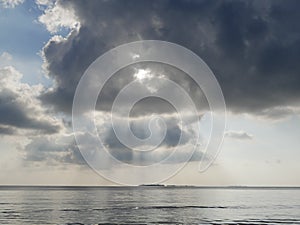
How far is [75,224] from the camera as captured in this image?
97562 mm

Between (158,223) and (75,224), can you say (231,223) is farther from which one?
(75,224)

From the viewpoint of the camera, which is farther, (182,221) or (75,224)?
(182,221)

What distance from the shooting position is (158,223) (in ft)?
331

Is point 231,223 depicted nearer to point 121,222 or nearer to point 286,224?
point 286,224

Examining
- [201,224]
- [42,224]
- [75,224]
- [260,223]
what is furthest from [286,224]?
[42,224]

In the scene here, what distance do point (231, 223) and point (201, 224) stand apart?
8.61m

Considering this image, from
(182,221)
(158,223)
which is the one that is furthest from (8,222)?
(182,221)

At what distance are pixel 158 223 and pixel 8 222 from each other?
39.3 meters

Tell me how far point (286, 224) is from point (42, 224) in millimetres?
62086

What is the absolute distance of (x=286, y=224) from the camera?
102 metres

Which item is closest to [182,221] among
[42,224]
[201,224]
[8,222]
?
[201,224]

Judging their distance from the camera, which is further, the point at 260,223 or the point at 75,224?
the point at 260,223

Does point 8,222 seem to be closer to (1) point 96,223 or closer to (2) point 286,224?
(1) point 96,223

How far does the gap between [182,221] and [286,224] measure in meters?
26.8
